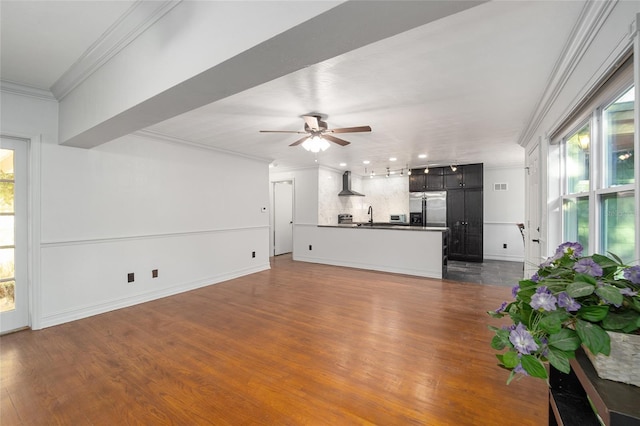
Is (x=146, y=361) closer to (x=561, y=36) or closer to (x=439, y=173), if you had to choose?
(x=561, y=36)

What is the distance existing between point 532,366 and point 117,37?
2.81 meters

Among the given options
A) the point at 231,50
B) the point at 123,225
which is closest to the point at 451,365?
the point at 231,50

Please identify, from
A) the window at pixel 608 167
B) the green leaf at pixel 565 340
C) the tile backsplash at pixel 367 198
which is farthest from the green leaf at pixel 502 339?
the tile backsplash at pixel 367 198

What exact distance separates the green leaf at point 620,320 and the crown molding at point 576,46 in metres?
1.55

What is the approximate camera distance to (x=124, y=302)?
3.58m

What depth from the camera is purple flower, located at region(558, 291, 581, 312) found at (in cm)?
73

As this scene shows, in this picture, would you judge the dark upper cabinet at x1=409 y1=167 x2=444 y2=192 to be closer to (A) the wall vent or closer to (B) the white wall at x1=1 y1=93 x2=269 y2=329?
(A) the wall vent

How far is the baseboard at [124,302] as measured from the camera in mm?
3021

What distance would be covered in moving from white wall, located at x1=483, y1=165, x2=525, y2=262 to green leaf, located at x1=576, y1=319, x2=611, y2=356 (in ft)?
23.7

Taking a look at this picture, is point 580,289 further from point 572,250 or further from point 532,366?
point 572,250

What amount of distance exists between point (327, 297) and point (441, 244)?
8.26 feet

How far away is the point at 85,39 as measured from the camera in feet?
6.36

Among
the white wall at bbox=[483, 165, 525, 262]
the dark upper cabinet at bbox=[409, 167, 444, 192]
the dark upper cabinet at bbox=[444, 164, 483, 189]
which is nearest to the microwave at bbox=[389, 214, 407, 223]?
the dark upper cabinet at bbox=[409, 167, 444, 192]

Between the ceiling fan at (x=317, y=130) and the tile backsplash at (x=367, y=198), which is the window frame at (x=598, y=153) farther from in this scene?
the tile backsplash at (x=367, y=198)
